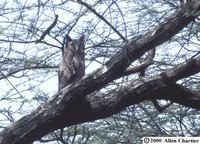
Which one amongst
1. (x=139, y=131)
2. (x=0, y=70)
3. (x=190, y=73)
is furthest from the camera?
(x=139, y=131)

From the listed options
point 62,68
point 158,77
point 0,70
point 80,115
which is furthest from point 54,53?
point 158,77

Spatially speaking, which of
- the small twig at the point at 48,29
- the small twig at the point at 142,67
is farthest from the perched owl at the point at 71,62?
the small twig at the point at 142,67

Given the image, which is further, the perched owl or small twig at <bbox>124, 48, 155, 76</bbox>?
the perched owl

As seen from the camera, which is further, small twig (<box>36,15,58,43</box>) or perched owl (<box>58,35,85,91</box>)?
perched owl (<box>58,35,85,91</box>)

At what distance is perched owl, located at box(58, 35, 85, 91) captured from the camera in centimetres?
324

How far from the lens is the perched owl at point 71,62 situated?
3238 mm

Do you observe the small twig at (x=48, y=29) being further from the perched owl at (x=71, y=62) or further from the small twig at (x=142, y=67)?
the small twig at (x=142, y=67)

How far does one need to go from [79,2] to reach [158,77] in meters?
0.74

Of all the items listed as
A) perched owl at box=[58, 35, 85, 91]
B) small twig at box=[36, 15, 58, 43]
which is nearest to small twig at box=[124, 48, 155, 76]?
perched owl at box=[58, 35, 85, 91]

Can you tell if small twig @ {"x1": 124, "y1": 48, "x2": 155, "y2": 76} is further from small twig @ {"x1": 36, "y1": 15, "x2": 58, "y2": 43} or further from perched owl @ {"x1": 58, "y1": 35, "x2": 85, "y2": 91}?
small twig @ {"x1": 36, "y1": 15, "x2": 58, "y2": 43}

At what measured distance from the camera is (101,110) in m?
2.97

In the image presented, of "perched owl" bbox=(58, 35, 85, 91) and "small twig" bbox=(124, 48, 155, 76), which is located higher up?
"perched owl" bbox=(58, 35, 85, 91)

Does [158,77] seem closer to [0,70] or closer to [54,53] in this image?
[54,53]

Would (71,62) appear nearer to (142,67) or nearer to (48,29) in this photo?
(48,29)
